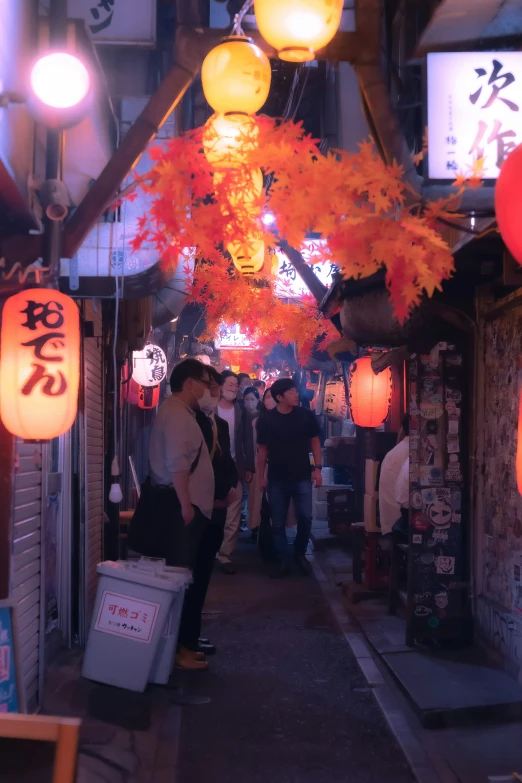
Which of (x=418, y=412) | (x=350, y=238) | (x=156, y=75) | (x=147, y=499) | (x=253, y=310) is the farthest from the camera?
(x=253, y=310)

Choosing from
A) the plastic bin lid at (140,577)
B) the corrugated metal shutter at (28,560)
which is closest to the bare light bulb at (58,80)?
the corrugated metal shutter at (28,560)

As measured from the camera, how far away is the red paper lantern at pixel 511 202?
389cm

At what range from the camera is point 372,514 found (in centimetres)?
1078

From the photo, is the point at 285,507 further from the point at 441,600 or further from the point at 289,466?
the point at 441,600

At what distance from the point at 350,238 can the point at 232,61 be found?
5.16ft

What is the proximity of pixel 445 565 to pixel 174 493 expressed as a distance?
9.67 ft

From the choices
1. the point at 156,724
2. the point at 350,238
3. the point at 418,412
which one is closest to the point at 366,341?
the point at 418,412

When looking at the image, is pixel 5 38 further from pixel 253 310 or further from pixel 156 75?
pixel 253 310

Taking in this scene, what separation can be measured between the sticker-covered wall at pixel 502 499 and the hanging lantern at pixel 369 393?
3.23 meters

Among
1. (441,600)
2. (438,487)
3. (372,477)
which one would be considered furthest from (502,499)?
(372,477)

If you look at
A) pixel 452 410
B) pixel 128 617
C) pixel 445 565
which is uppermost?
pixel 452 410

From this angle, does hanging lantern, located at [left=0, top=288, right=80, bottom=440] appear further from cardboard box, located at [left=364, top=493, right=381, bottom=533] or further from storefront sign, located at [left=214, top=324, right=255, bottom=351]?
storefront sign, located at [left=214, top=324, right=255, bottom=351]

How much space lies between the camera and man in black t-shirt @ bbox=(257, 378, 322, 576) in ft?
41.1

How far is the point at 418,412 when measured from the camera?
8438 mm
